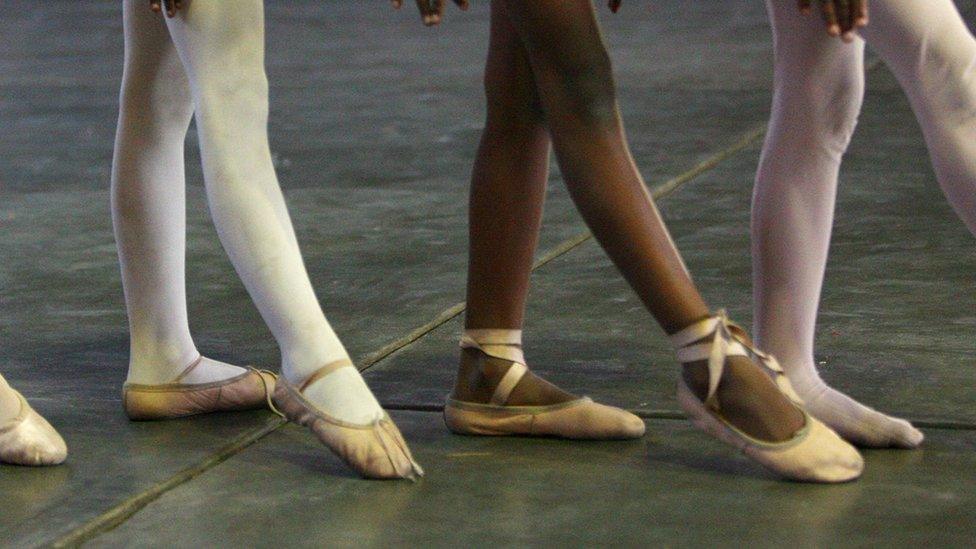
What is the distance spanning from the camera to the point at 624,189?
2.55 metres

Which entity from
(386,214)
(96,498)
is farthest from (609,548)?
(386,214)

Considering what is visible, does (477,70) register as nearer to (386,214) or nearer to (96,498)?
(386,214)

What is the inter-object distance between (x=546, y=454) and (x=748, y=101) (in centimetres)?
508

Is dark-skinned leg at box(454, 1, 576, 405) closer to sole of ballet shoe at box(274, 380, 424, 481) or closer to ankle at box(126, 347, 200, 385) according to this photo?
sole of ballet shoe at box(274, 380, 424, 481)

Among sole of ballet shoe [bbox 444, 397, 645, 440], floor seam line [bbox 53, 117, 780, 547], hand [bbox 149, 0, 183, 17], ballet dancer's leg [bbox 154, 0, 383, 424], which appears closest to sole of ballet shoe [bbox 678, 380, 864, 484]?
sole of ballet shoe [bbox 444, 397, 645, 440]

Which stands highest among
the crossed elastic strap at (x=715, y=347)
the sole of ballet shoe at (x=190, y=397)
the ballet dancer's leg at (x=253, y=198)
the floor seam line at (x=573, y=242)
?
the ballet dancer's leg at (x=253, y=198)

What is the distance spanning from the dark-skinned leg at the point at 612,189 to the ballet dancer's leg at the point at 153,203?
2.26 feet

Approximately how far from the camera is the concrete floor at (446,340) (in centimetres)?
244

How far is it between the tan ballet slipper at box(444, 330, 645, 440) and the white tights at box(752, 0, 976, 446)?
297mm

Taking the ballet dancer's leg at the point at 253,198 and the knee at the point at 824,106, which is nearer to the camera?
the ballet dancer's leg at the point at 253,198

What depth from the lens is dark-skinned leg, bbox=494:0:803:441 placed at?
8.28 feet

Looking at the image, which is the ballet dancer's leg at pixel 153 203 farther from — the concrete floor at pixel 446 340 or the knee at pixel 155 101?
the concrete floor at pixel 446 340

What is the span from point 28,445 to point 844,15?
1.40m

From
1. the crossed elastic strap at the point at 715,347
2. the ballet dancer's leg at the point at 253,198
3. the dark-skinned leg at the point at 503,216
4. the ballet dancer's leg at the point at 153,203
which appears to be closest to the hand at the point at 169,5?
the ballet dancer's leg at the point at 253,198
